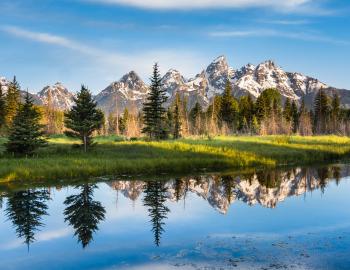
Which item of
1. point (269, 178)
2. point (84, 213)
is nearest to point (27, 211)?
point (84, 213)

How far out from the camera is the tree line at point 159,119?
40.4m

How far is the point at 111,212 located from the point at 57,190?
6.97m

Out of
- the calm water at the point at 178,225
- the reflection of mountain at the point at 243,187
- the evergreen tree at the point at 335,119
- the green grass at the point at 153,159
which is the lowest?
the calm water at the point at 178,225

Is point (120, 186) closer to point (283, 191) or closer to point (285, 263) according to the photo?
point (283, 191)

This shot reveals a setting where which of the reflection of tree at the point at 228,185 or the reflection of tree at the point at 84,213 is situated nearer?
the reflection of tree at the point at 84,213

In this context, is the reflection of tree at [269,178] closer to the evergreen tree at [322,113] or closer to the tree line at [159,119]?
the tree line at [159,119]

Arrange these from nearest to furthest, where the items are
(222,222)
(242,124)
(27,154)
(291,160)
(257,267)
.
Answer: (257,267) → (222,222) → (27,154) → (291,160) → (242,124)

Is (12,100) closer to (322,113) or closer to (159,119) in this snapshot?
(159,119)

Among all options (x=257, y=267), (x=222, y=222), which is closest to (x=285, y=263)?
(x=257, y=267)

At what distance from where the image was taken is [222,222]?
19312 mm

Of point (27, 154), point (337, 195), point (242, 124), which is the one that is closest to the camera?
point (337, 195)

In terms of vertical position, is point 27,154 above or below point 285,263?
above

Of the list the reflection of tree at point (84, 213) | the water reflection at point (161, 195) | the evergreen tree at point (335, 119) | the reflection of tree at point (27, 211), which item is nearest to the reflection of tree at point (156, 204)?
the water reflection at point (161, 195)

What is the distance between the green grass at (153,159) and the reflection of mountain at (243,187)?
3719 millimetres
